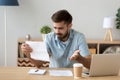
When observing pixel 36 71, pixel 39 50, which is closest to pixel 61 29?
pixel 39 50

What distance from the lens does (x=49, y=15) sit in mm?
4164

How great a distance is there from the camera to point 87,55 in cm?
259

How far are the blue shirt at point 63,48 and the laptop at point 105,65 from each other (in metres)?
0.48

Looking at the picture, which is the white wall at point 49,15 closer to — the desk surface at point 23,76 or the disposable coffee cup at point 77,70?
the desk surface at point 23,76

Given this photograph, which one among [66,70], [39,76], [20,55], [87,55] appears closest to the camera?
[39,76]

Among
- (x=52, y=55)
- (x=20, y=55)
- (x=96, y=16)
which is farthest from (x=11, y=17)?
(x=52, y=55)

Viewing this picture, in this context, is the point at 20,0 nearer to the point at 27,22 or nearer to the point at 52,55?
the point at 27,22

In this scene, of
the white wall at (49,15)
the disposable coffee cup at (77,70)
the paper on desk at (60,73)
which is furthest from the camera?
the white wall at (49,15)

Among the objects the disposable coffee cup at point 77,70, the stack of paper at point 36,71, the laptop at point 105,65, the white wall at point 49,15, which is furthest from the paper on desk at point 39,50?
the white wall at point 49,15

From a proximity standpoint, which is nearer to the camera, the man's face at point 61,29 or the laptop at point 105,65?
the laptop at point 105,65

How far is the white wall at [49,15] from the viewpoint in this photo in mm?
4141

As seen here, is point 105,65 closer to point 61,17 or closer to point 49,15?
point 61,17

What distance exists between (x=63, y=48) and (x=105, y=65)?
0.63 meters

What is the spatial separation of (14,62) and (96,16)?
1.55 m
